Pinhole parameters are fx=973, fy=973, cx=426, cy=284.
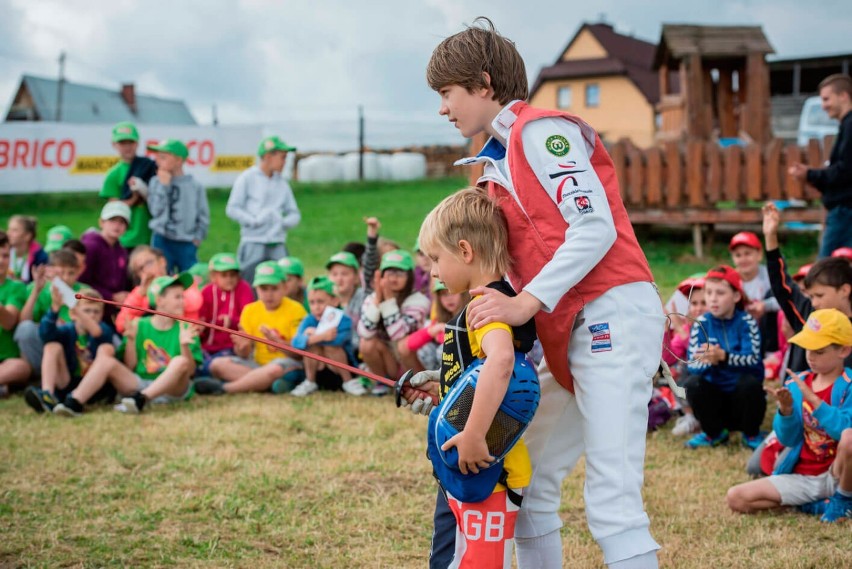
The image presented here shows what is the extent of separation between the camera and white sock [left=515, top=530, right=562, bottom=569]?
2877mm

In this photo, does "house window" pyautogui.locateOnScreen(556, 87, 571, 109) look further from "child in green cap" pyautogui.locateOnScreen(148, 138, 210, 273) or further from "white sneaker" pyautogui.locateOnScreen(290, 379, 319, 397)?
"white sneaker" pyautogui.locateOnScreen(290, 379, 319, 397)

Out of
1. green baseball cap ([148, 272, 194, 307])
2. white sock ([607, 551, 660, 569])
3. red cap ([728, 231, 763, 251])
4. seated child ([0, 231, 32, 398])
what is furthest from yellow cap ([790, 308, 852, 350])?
seated child ([0, 231, 32, 398])

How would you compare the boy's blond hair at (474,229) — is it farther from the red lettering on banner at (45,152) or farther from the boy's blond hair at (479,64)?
the red lettering on banner at (45,152)

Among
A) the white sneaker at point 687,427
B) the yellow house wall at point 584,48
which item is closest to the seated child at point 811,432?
the white sneaker at point 687,427

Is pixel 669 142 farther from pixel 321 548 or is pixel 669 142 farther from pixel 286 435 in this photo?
pixel 321 548

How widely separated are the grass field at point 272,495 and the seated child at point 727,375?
0.52 ft

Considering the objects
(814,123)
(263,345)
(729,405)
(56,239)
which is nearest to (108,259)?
(56,239)

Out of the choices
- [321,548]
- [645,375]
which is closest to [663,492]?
[321,548]

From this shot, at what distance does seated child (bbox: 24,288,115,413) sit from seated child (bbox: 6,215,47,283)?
153 cm

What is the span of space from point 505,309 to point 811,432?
2448 millimetres

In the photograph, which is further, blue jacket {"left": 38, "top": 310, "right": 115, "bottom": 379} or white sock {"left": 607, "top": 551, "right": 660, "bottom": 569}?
blue jacket {"left": 38, "top": 310, "right": 115, "bottom": 379}

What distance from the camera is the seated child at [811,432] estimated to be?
424 cm

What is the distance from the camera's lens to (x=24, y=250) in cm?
856

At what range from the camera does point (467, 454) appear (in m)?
2.57
